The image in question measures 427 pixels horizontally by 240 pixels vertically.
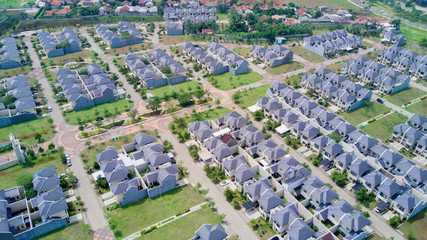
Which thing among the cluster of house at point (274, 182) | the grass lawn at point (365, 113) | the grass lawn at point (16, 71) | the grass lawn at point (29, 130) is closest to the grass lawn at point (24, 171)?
the grass lawn at point (29, 130)

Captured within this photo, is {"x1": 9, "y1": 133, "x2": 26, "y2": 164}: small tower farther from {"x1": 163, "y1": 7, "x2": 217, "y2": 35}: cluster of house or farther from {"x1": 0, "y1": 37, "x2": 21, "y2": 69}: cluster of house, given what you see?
{"x1": 163, "y1": 7, "x2": 217, "y2": 35}: cluster of house

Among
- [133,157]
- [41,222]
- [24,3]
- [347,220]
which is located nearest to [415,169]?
[347,220]

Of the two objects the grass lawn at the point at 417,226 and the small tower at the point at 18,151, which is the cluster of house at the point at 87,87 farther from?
the grass lawn at the point at 417,226

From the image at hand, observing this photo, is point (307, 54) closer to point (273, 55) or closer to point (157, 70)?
point (273, 55)

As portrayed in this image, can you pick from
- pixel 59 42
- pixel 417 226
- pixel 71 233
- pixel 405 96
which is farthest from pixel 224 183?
pixel 59 42

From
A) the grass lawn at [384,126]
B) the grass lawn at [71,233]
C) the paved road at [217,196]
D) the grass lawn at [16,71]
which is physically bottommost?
the grass lawn at [71,233]

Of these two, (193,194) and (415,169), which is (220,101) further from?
(415,169)

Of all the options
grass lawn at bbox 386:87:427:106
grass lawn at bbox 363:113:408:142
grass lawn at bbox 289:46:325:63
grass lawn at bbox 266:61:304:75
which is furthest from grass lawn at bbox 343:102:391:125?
grass lawn at bbox 289:46:325:63
